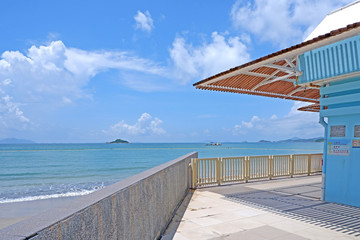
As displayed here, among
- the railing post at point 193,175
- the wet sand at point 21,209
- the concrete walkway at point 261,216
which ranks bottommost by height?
the wet sand at point 21,209

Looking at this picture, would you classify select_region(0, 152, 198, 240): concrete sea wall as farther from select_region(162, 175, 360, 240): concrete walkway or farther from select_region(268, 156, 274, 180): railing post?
select_region(268, 156, 274, 180): railing post

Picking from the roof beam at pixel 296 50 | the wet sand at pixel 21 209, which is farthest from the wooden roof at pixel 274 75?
the wet sand at pixel 21 209

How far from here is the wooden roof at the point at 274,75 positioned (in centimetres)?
538

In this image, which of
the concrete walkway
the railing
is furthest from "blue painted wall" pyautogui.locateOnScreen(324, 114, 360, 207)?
the railing

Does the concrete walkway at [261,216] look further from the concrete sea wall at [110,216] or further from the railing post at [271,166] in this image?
the railing post at [271,166]

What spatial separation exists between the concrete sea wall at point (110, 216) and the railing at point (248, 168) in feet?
14.0

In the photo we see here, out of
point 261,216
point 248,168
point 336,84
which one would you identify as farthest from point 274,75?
point 261,216

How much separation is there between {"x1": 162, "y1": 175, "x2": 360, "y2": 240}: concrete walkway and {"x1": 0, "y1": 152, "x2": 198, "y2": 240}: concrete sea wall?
882mm

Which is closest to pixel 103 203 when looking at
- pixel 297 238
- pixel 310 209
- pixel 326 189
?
pixel 297 238

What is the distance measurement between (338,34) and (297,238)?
148 inches

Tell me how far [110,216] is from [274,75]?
7259mm

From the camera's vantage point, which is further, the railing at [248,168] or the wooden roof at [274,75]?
the railing at [248,168]

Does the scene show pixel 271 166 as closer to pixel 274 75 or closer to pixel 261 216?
pixel 274 75

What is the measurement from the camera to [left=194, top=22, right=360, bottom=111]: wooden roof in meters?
5.38
